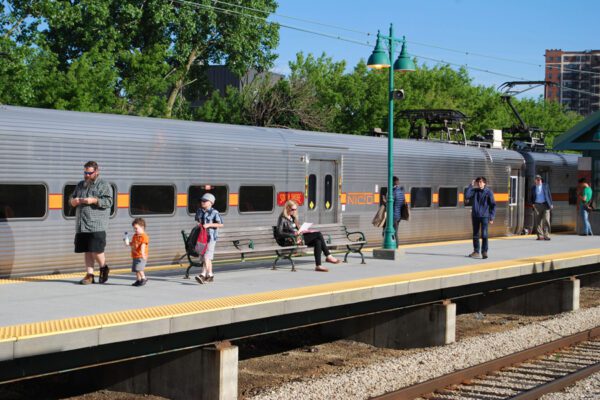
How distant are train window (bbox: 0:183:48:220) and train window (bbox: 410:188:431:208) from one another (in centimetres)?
1131

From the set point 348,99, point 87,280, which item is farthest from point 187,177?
point 348,99

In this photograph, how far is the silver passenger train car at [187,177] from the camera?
13.6 meters

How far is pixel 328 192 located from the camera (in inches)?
786

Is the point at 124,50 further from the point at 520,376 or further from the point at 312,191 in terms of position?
the point at 520,376

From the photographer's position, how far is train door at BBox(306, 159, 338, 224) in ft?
63.8

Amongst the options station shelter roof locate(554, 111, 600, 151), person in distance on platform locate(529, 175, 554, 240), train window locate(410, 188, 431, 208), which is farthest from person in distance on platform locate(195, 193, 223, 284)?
station shelter roof locate(554, 111, 600, 151)

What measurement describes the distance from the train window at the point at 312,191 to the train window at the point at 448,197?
18.0 ft

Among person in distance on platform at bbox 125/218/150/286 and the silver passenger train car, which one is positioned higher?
the silver passenger train car

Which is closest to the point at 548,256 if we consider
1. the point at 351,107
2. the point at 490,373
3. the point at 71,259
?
the point at 490,373

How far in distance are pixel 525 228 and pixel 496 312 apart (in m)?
8.92

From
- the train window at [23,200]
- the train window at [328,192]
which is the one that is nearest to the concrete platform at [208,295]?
the train window at [23,200]

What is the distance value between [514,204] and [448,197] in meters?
3.99

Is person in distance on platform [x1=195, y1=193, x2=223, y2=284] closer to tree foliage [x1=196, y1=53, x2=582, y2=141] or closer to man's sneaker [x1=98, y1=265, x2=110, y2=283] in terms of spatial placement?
man's sneaker [x1=98, y1=265, x2=110, y2=283]

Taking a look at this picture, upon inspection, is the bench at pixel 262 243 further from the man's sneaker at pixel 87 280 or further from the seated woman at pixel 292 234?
the man's sneaker at pixel 87 280
